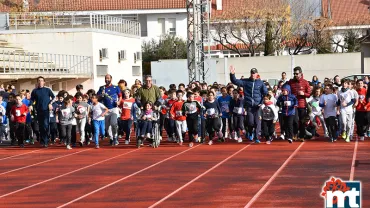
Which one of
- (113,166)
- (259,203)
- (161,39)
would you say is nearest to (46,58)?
(113,166)

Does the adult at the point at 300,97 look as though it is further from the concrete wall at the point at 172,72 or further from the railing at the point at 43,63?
the concrete wall at the point at 172,72

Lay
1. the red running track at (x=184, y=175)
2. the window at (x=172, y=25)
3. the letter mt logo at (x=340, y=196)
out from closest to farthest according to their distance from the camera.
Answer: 1. the letter mt logo at (x=340, y=196)
2. the red running track at (x=184, y=175)
3. the window at (x=172, y=25)

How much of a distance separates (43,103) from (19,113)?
3.57ft

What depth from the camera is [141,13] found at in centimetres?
7681

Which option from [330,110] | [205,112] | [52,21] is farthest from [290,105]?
[52,21]

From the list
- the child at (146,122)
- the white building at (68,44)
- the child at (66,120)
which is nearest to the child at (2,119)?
the child at (66,120)

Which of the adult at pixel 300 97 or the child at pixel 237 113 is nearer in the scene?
the adult at pixel 300 97

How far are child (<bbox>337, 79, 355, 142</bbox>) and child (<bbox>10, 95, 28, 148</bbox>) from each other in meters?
8.77

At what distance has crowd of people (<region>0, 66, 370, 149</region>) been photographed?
80.7 ft

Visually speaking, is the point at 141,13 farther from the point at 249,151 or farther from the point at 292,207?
the point at 292,207

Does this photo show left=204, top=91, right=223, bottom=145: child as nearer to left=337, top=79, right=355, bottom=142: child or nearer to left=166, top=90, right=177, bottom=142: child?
left=166, top=90, right=177, bottom=142: child

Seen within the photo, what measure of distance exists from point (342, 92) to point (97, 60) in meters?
20.0

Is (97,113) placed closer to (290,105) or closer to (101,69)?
(290,105)

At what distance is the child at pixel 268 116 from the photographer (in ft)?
80.3
